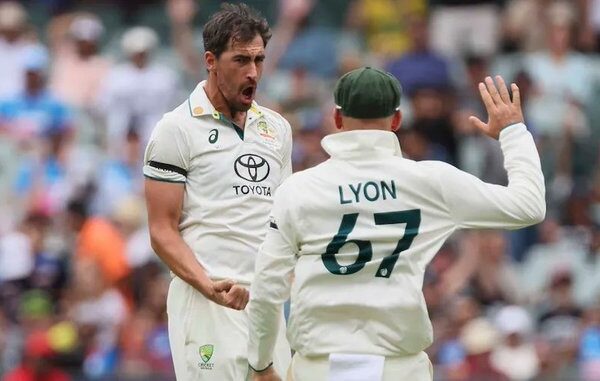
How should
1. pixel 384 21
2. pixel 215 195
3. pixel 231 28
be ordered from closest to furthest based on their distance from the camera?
1. pixel 231 28
2. pixel 215 195
3. pixel 384 21

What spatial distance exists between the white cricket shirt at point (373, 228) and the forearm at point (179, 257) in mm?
912

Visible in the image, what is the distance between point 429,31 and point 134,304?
5106mm

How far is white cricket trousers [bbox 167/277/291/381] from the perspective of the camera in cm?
784

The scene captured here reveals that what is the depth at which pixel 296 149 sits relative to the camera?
15297 millimetres

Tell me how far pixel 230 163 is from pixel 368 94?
1278 millimetres

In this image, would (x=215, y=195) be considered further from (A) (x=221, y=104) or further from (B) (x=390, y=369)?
(B) (x=390, y=369)

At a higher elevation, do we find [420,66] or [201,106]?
[201,106]

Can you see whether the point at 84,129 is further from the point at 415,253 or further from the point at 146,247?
the point at 415,253

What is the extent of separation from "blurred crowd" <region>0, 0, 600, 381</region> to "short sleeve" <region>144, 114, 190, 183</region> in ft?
18.4

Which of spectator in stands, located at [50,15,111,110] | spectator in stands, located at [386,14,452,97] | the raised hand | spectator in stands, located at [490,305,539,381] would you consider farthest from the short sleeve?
spectator in stands, located at [50,15,111,110]

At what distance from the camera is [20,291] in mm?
15031

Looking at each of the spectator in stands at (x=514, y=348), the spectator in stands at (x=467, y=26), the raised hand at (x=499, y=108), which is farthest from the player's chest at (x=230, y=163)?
the spectator in stands at (x=467, y=26)

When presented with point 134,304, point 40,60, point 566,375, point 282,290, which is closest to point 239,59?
point 282,290

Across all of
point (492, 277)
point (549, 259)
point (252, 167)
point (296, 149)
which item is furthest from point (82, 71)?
point (252, 167)
